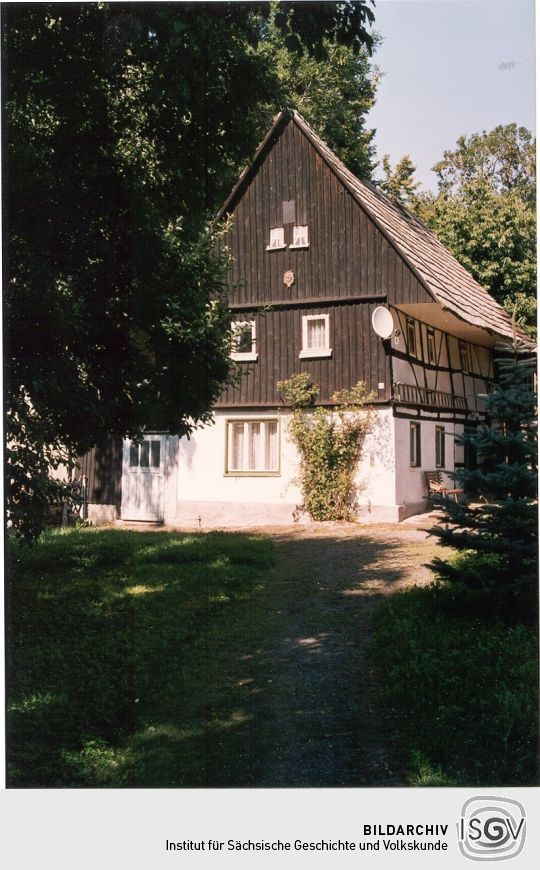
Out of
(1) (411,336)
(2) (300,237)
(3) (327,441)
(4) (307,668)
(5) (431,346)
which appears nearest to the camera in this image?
(4) (307,668)

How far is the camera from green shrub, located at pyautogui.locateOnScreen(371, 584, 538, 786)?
175 inches

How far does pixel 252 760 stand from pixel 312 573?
1769 mm

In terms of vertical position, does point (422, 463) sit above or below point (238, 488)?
above

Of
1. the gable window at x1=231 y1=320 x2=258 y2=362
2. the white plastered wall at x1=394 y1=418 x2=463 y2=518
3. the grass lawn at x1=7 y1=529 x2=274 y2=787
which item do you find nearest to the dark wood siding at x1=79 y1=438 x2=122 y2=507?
the grass lawn at x1=7 y1=529 x2=274 y2=787

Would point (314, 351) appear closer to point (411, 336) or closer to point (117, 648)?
point (411, 336)

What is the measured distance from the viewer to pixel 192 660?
5.54 m

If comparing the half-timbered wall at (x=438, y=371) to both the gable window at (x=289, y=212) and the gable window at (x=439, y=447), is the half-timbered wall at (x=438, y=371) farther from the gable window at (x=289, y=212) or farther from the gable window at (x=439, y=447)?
the gable window at (x=289, y=212)

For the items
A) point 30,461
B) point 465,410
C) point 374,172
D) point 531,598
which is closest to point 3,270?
point 30,461

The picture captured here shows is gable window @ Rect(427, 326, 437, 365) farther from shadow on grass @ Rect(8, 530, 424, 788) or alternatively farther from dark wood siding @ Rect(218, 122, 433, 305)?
shadow on grass @ Rect(8, 530, 424, 788)

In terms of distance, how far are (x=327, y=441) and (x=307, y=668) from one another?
219 centimetres

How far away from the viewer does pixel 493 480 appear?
564 centimetres

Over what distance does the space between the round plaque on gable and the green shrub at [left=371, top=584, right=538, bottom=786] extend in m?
2.94

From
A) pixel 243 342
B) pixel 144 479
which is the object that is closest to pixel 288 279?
pixel 243 342

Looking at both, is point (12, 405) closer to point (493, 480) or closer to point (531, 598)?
point (493, 480)
